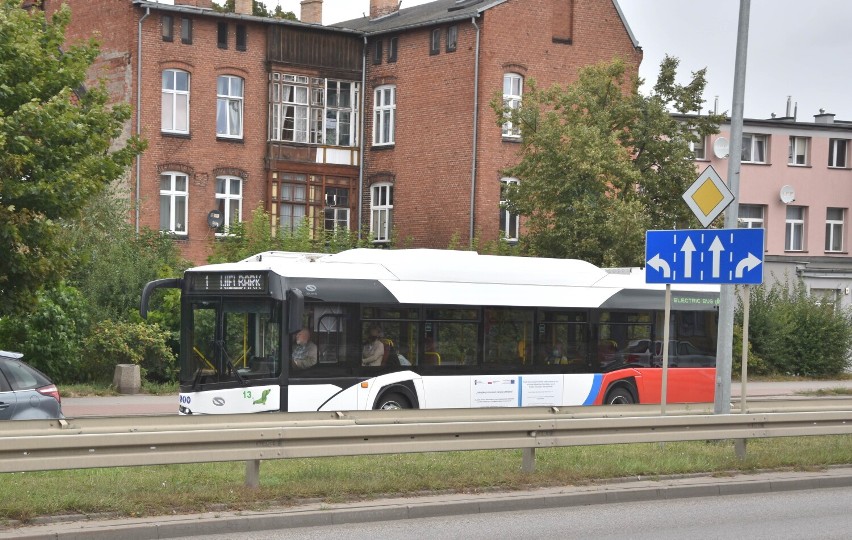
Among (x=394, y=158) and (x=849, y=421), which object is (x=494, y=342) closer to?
(x=849, y=421)

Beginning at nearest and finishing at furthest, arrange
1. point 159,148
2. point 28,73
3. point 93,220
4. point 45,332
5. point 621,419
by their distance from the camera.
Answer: point 621,419, point 28,73, point 45,332, point 93,220, point 159,148

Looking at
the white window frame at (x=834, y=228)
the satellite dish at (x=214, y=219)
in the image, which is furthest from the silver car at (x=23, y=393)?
the white window frame at (x=834, y=228)

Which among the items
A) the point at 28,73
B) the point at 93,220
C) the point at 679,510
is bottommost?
the point at 679,510

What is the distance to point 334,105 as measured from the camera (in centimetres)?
4559

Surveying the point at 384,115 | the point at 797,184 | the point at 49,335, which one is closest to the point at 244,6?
the point at 384,115

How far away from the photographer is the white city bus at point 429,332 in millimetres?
18469

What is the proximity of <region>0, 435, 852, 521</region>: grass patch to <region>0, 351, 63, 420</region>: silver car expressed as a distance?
10.6 ft

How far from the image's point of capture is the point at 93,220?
1345 inches

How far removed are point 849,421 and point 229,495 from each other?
8485 mm

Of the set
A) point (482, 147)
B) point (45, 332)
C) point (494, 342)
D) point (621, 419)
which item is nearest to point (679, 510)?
point (621, 419)

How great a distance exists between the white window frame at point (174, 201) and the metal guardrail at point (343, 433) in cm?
2805

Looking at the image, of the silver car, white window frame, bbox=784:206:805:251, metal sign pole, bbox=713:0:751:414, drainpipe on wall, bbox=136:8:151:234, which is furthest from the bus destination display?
white window frame, bbox=784:206:805:251

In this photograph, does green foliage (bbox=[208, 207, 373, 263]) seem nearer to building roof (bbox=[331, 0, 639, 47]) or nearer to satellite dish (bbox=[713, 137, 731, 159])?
building roof (bbox=[331, 0, 639, 47])

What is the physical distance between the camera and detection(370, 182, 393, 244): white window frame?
45500 mm
